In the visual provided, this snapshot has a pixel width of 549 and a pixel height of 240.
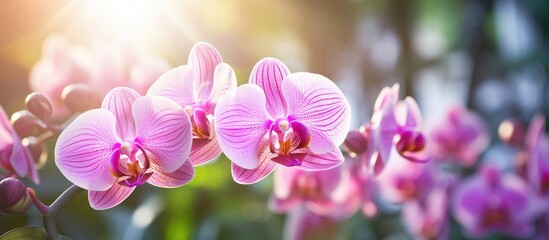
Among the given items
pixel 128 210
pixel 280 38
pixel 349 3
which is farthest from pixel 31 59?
pixel 349 3

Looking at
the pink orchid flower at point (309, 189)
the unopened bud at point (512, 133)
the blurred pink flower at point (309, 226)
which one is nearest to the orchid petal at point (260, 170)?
the pink orchid flower at point (309, 189)

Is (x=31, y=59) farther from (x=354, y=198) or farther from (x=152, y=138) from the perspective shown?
(x=152, y=138)

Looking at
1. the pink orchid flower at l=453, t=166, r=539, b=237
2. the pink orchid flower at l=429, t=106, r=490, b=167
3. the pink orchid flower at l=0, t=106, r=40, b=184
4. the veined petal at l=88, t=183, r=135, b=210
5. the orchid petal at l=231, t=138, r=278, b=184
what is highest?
the pink orchid flower at l=0, t=106, r=40, b=184

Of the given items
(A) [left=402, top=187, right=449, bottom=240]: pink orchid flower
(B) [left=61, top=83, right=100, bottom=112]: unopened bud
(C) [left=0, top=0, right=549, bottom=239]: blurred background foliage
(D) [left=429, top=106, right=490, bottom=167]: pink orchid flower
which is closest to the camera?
(B) [left=61, top=83, right=100, bottom=112]: unopened bud

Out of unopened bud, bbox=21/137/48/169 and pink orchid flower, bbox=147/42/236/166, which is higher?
pink orchid flower, bbox=147/42/236/166

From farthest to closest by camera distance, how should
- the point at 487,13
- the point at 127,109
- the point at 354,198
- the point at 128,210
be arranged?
the point at 487,13 → the point at 128,210 → the point at 354,198 → the point at 127,109

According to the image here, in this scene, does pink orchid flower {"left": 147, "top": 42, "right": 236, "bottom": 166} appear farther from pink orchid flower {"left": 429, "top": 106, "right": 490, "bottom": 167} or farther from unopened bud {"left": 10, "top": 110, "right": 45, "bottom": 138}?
pink orchid flower {"left": 429, "top": 106, "right": 490, "bottom": 167}

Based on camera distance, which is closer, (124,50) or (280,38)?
(124,50)

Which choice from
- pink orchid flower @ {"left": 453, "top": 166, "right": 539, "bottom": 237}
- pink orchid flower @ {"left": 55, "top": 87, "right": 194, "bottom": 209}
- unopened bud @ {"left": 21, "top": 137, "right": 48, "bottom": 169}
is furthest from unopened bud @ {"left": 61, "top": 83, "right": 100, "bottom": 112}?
pink orchid flower @ {"left": 453, "top": 166, "right": 539, "bottom": 237}
